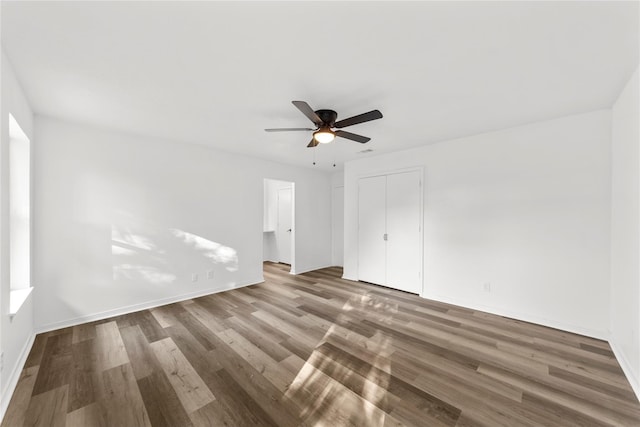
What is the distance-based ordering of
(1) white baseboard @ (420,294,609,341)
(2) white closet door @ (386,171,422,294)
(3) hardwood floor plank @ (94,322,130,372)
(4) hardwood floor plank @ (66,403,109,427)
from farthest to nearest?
(2) white closet door @ (386,171,422,294) < (1) white baseboard @ (420,294,609,341) < (3) hardwood floor plank @ (94,322,130,372) < (4) hardwood floor plank @ (66,403,109,427)

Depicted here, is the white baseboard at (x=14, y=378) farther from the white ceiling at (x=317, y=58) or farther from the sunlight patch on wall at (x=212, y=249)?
the white ceiling at (x=317, y=58)

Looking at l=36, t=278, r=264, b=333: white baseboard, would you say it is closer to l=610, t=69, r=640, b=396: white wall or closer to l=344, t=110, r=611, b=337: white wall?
l=344, t=110, r=611, b=337: white wall

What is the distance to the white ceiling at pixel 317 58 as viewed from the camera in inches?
56.6

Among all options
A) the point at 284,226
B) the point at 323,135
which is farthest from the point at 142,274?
the point at 284,226

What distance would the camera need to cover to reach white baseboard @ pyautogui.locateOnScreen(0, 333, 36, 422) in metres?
1.72

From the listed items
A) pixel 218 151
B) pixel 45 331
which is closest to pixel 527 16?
pixel 218 151

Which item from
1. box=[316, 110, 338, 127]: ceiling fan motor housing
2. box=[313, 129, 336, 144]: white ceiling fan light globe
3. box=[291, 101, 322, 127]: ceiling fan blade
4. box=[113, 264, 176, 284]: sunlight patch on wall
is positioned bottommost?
box=[113, 264, 176, 284]: sunlight patch on wall

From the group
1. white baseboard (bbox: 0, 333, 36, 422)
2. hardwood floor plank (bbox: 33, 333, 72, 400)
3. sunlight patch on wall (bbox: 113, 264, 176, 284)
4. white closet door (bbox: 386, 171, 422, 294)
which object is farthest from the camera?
white closet door (bbox: 386, 171, 422, 294)

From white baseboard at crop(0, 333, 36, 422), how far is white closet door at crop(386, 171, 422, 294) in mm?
4527

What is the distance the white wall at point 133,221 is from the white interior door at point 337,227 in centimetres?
212

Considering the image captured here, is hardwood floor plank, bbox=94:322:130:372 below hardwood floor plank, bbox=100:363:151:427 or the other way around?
below

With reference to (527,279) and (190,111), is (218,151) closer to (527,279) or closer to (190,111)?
(190,111)

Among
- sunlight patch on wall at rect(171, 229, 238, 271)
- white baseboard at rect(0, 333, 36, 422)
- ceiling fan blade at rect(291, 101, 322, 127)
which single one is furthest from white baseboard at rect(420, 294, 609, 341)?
white baseboard at rect(0, 333, 36, 422)

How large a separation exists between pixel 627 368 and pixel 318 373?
8.65 ft
